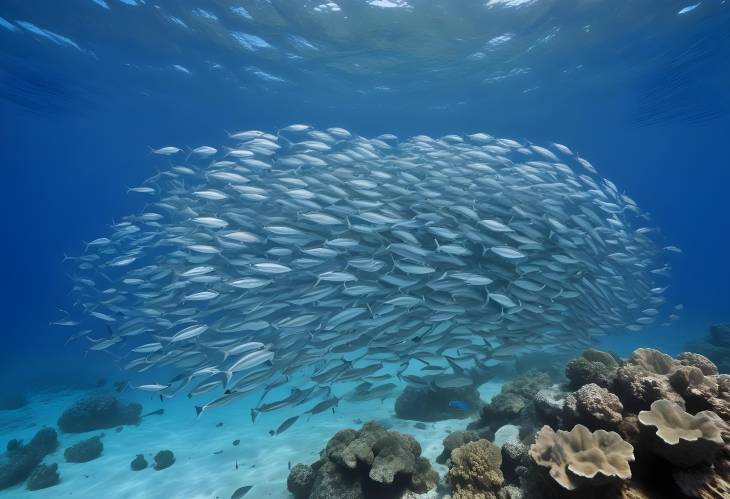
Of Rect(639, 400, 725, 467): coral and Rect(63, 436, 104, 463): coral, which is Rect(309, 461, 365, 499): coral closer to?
Rect(639, 400, 725, 467): coral

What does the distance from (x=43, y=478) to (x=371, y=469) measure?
9148mm

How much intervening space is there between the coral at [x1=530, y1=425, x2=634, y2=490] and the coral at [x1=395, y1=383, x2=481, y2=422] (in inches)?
235

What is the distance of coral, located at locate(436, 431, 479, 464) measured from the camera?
605 cm

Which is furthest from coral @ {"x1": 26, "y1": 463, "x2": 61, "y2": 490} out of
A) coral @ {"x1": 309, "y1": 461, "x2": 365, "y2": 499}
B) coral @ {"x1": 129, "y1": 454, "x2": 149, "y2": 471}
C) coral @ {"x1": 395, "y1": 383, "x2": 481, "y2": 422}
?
coral @ {"x1": 395, "y1": 383, "x2": 481, "y2": 422}

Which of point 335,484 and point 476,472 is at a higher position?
point 476,472

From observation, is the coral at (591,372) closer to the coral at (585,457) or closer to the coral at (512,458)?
the coral at (512,458)

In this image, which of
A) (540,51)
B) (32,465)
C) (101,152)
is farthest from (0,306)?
(540,51)

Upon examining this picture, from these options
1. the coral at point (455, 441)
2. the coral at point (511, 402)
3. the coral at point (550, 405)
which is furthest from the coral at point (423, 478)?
the coral at point (550, 405)

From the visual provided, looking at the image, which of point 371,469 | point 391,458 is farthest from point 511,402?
point 371,469

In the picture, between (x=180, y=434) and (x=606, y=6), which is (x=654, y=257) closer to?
(x=606, y=6)

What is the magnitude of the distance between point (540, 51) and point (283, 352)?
2585cm

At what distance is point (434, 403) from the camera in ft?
30.3

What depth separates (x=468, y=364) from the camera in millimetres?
14266

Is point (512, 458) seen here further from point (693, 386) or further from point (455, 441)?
point (693, 386)
